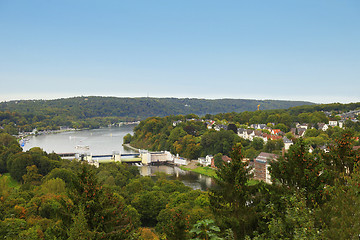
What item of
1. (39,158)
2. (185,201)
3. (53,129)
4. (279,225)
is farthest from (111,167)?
(53,129)

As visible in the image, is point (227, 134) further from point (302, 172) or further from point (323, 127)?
point (302, 172)

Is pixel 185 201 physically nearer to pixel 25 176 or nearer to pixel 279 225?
pixel 279 225

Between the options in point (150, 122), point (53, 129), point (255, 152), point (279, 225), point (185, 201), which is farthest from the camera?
point (53, 129)

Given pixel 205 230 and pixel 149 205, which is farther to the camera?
pixel 149 205

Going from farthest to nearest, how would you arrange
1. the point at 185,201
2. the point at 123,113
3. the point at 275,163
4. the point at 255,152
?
the point at 123,113 → the point at 255,152 → the point at 185,201 → the point at 275,163

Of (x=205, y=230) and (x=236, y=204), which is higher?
(x=205, y=230)

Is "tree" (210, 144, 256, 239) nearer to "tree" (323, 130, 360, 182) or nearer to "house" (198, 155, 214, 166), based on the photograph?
"tree" (323, 130, 360, 182)

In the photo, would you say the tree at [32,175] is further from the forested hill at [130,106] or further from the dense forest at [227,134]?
the forested hill at [130,106]

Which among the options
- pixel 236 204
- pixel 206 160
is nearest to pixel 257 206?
pixel 236 204
